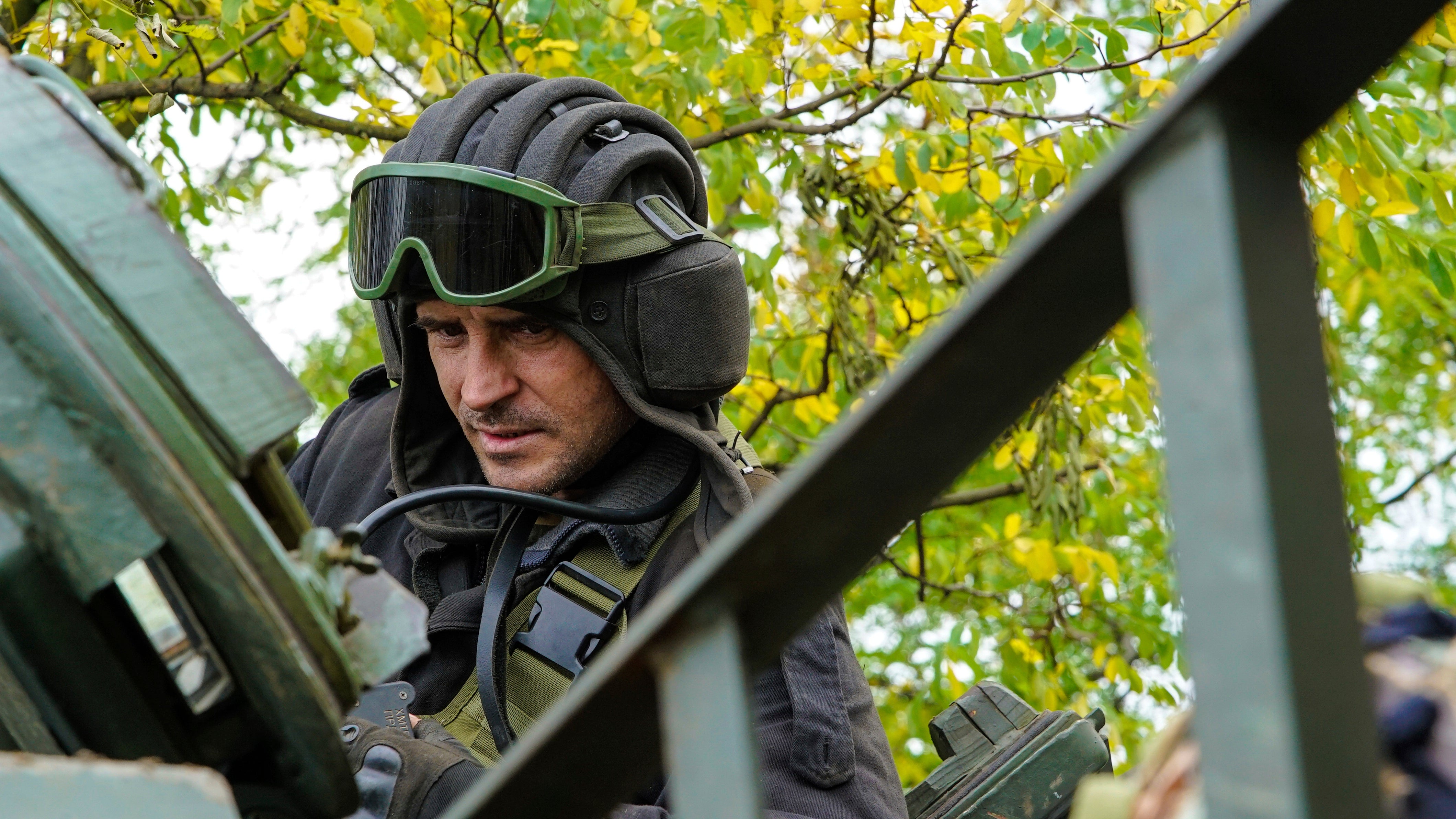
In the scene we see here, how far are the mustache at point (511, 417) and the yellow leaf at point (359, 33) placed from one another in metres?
1.13

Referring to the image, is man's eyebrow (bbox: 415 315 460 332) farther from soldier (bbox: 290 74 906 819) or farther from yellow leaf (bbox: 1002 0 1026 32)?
yellow leaf (bbox: 1002 0 1026 32)

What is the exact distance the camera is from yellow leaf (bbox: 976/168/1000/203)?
3.50 metres

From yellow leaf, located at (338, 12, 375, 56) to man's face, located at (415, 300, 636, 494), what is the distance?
99 cm

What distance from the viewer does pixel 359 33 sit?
121 inches

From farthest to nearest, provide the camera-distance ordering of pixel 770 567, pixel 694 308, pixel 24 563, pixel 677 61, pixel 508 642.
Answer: pixel 677 61 → pixel 694 308 → pixel 508 642 → pixel 24 563 → pixel 770 567

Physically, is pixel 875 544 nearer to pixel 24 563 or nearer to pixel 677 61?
pixel 24 563

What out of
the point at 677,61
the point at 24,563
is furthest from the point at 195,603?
the point at 677,61

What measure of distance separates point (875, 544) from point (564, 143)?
163cm

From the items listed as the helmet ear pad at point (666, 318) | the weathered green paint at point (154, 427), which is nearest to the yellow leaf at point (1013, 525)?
the helmet ear pad at point (666, 318)

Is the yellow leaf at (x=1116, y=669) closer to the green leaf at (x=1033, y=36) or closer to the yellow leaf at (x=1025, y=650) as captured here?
the yellow leaf at (x=1025, y=650)

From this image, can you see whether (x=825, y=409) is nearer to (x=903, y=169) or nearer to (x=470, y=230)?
(x=903, y=169)

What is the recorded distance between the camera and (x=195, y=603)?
37.2 inches

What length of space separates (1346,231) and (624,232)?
164 centimetres

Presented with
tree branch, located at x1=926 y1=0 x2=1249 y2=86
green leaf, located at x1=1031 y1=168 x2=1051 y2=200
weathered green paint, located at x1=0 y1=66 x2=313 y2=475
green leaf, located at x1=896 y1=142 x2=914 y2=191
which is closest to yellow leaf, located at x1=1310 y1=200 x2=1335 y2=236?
tree branch, located at x1=926 y1=0 x2=1249 y2=86
